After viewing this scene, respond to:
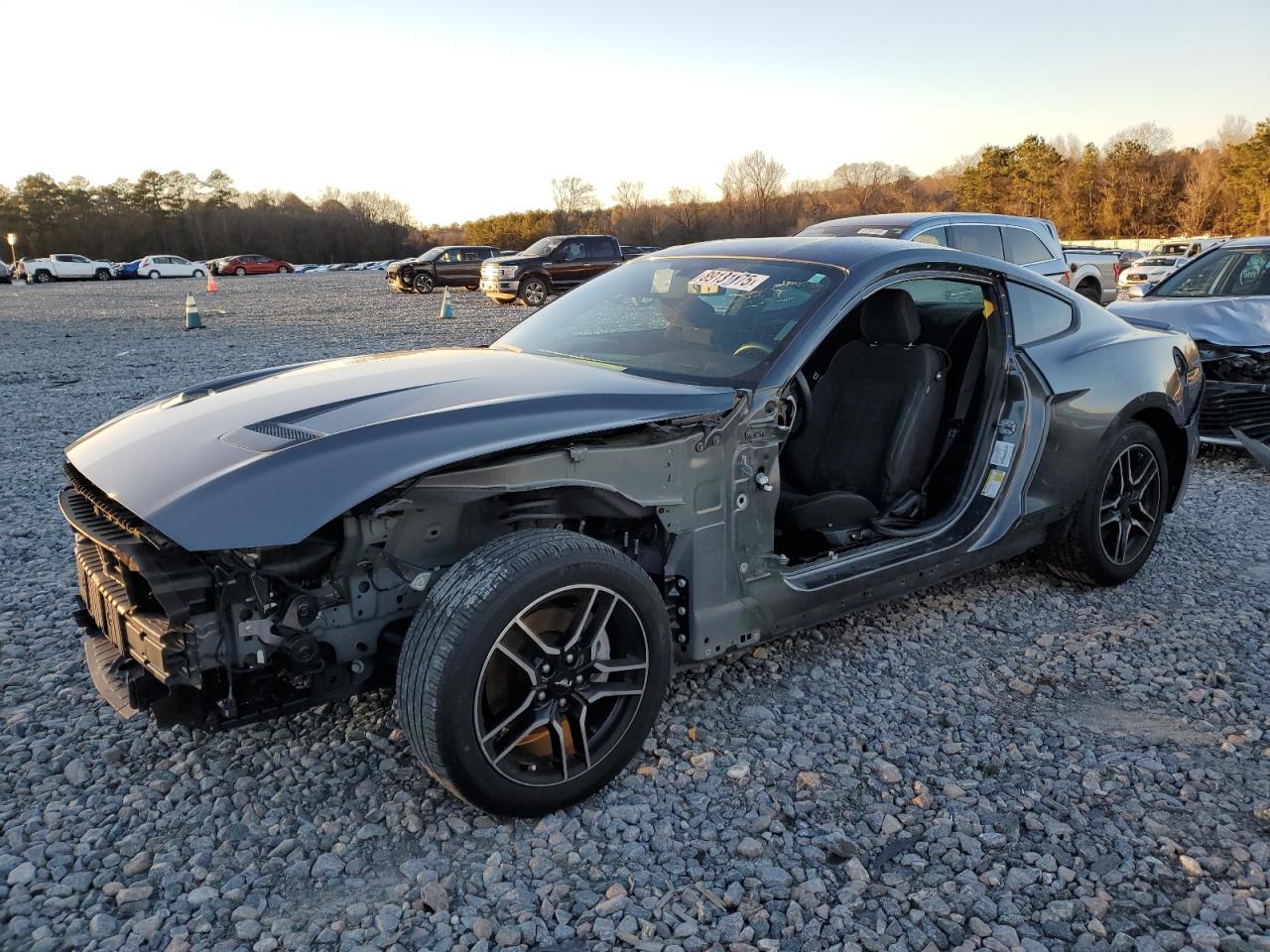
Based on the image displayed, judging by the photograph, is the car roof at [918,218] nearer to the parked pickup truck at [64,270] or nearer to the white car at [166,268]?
the parked pickup truck at [64,270]

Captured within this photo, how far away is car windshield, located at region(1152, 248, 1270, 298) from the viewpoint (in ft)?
24.4

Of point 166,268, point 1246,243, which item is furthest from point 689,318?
point 166,268

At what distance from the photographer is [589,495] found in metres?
2.78

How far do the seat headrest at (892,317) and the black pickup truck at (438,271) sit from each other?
91.1 ft

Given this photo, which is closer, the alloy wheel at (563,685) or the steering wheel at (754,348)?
the alloy wheel at (563,685)

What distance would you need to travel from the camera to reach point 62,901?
2318 mm

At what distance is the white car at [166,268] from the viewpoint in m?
46.2

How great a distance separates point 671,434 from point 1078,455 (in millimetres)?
2261

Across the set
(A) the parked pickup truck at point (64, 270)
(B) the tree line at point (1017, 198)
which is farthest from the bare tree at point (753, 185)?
(A) the parked pickup truck at point (64, 270)

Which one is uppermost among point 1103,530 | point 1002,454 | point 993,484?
point 1002,454

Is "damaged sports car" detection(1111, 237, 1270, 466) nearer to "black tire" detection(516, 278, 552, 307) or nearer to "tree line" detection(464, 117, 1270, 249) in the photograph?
"black tire" detection(516, 278, 552, 307)

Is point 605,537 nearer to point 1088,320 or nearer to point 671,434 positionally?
point 671,434

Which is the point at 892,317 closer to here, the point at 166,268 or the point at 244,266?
the point at 166,268

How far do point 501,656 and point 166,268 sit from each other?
51710 mm
